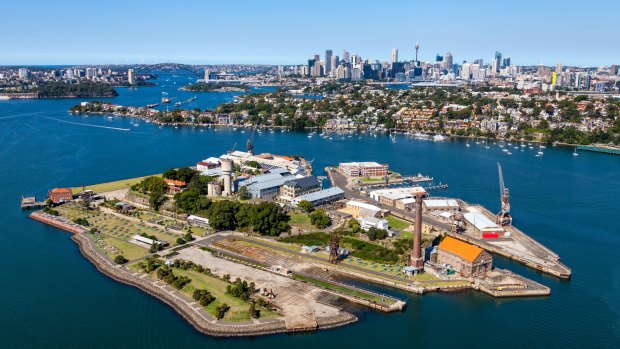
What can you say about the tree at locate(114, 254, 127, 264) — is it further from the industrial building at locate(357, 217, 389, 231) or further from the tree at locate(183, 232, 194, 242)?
the industrial building at locate(357, 217, 389, 231)

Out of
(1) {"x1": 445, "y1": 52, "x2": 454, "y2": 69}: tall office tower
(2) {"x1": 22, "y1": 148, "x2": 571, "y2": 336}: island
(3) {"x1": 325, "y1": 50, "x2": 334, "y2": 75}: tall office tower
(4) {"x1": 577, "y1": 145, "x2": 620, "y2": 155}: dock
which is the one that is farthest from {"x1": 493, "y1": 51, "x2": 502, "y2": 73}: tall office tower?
(2) {"x1": 22, "y1": 148, "x2": 571, "y2": 336}: island

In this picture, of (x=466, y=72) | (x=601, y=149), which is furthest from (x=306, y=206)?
(x=466, y=72)

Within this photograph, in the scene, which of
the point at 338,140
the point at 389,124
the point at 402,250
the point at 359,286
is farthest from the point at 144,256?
the point at 389,124

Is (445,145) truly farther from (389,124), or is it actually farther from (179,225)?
(179,225)

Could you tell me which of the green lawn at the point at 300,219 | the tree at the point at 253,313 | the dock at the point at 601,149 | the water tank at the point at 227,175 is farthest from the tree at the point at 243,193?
the dock at the point at 601,149

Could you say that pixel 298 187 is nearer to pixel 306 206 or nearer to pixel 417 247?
pixel 306 206

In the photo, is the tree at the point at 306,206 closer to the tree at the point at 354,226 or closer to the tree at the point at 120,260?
the tree at the point at 354,226

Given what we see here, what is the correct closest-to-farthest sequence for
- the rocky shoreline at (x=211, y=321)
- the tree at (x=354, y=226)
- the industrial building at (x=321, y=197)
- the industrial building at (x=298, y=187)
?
the rocky shoreline at (x=211, y=321) → the tree at (x=354, y=226) → the industrial building at (x=321, y=197) → the industrial building at (x=298, y=187)
